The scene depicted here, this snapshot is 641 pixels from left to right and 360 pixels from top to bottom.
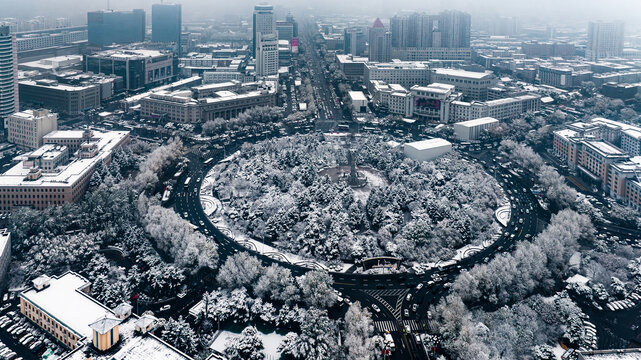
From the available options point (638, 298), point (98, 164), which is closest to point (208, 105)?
point (98, 164)

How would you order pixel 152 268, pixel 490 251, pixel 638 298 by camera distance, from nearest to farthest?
pixel 638 298 < pixel 152 268 < pixel 490 251

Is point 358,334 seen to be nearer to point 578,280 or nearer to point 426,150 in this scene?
point 578,280

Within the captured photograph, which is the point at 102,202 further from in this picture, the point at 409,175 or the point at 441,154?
the point at 441,154

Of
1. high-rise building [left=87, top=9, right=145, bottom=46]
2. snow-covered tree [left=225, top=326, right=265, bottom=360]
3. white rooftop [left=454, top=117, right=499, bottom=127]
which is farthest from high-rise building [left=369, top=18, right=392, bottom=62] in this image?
snow-covered tree [left=225, top=326, right=265, bottom=360]

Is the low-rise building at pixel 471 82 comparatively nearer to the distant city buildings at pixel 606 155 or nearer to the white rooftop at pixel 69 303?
the distant city buildings at pixel 606 155

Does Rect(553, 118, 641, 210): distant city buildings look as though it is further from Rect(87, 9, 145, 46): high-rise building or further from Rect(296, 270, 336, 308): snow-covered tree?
Rect(87, 9, 145, 46): high-rise building

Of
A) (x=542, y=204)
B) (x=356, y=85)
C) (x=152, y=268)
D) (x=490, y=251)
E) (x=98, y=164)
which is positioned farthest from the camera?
(x=356, y=85)
